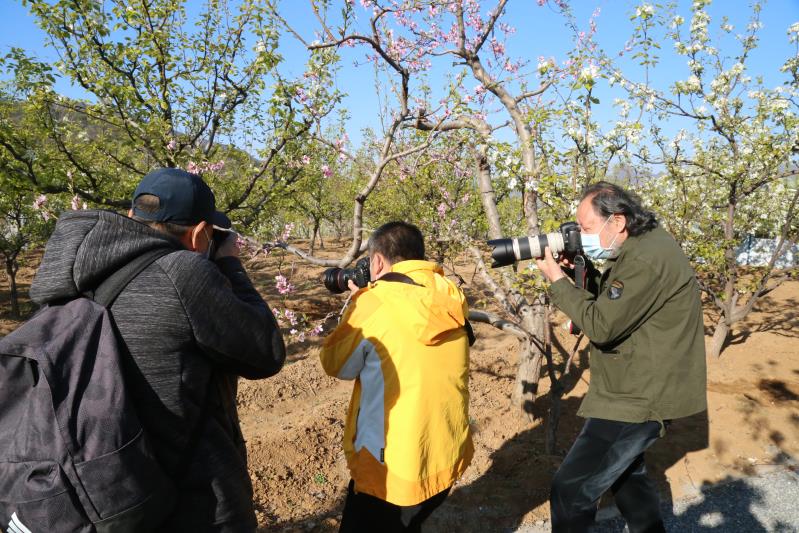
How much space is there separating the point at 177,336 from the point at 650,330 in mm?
2013

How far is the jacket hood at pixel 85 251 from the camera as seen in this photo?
1290mm

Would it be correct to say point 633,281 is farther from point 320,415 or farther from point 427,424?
point 320,415

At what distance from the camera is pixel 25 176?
4828 millimetres

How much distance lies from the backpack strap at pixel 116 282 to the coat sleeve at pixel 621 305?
1.84 m

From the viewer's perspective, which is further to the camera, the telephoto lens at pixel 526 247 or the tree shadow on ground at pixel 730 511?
the tree shadow on ground at pixel 730 511

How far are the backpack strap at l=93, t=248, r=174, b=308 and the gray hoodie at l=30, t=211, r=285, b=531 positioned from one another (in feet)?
0.04

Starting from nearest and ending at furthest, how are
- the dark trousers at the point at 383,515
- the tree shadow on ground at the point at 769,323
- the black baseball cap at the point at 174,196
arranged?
the black baseball cap at the point at 174,196, the dark trousers at the point at 383,515, the tree shadow on ground at the point at 769,323

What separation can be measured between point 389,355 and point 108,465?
1041mm

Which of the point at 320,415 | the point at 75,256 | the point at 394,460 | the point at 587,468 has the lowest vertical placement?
the point at 320,415

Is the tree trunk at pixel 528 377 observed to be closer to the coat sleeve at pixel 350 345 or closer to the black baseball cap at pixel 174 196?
the coat sleeve at pixel 350 345

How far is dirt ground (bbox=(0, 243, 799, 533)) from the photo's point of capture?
3.57 m

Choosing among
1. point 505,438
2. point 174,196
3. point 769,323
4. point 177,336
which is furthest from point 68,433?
point 769,323

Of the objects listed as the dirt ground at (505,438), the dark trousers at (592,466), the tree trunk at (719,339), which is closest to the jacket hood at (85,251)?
the dark trousers at (592,466)

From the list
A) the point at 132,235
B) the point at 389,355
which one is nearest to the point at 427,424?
the point at 389,355
